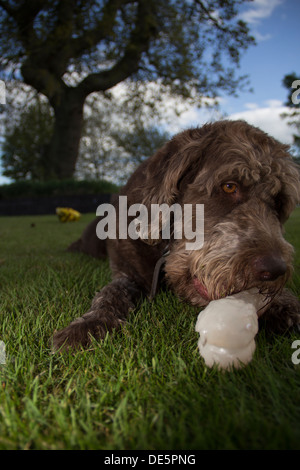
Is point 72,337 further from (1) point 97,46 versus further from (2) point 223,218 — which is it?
(1) point 97,46

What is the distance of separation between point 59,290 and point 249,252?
6.15ft

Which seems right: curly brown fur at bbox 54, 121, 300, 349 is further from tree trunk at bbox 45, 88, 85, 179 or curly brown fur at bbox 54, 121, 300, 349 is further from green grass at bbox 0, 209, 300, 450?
tree trunk at bbox 45, 88, 85, 179

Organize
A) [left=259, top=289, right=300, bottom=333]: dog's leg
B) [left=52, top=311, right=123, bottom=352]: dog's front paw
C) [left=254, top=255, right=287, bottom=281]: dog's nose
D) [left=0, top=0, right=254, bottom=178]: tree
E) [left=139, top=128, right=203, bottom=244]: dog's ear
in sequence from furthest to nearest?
[left=0, top=0, right=254, bottom=178]: tree, [left=139, top=128, right=203, bottom=244]: dog's ear, [left=259, top=289, right=300, bottom=333]: dog's leg, [left=52, top=311, right=123, bottom=352]: dog's front paw, [left=254, top=255, right=287, bottom=281]: dog's nose

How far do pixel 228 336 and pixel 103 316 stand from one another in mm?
984

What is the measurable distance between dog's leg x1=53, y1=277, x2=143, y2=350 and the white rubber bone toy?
73 cm

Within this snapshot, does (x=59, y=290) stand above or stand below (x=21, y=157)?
below

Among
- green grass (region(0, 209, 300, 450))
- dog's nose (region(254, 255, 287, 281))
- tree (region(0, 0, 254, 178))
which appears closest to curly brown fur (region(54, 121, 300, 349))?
dog's nose (region(254, 255, 287, 281))

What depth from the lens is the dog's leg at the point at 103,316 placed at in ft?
6.89

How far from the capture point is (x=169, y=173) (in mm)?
2570

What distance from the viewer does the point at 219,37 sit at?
2430 cm

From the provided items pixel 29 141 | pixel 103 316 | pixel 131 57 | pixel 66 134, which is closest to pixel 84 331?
pixel 103 316

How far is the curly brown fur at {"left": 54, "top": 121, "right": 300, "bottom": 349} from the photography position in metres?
2.10
